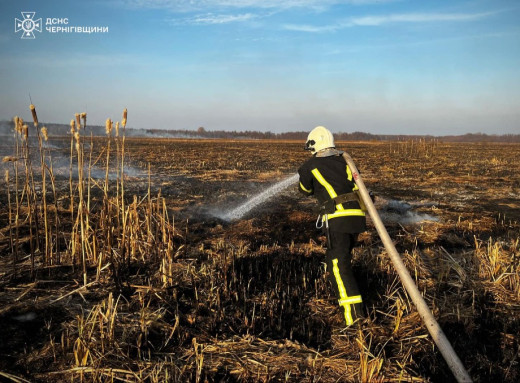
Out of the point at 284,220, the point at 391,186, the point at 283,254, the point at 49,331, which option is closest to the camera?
the point at 49,331

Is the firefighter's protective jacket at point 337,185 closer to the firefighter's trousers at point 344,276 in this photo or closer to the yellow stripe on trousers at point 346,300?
the firefighter's trousers at point 344,276

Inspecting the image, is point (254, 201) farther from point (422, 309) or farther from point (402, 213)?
point (422, 309)

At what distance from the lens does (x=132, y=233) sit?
5.58 meters

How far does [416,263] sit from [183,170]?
13.1 metres

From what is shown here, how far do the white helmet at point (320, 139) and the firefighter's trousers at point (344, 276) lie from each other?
97 centimetres

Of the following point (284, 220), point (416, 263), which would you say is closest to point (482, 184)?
point (284, 220)

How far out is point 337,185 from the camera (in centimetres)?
400

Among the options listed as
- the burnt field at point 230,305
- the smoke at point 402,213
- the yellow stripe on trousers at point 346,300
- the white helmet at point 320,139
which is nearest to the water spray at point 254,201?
the burnt field at point 230,305

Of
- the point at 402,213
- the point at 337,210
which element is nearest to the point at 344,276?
the point at 337,210

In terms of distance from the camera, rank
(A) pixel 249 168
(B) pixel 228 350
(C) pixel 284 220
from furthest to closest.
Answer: (A) pixel 249 168
(C) pixel 284 220
(B) pixel 228 350

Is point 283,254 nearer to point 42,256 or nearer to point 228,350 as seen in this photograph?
point 228,350

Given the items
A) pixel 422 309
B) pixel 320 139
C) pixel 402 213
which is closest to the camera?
pixel 422 309

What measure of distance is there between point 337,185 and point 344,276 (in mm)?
983

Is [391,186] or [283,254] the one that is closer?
[283,254]
